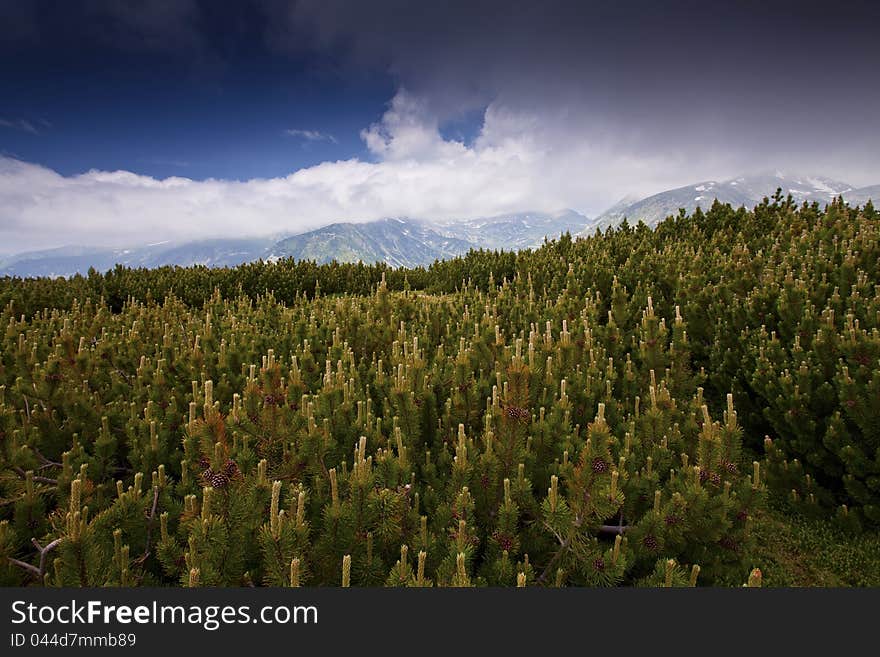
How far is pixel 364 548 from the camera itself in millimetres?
2547

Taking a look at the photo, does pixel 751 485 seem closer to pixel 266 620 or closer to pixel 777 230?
pixel 266 620

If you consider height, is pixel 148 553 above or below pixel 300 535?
below

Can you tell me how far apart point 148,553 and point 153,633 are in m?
0.69

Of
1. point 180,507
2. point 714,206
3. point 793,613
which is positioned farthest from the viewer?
point 714,206

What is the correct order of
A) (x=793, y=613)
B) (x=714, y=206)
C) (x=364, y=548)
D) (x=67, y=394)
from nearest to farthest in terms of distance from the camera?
(x=793, y=613) → (x=364, y=548) → (x=67, y=394) → (x=714, y=206)

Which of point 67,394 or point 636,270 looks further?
point 636,270

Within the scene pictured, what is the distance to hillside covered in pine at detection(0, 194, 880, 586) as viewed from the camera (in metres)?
2.49

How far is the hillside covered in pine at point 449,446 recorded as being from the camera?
2486mm

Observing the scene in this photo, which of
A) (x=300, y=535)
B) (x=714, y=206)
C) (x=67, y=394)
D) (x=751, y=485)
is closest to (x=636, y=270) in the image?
(x=751, y=485)

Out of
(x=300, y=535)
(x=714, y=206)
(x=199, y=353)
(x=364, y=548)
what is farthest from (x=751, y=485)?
(x=714, y=206)

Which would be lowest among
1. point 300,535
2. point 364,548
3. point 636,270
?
point 364,548

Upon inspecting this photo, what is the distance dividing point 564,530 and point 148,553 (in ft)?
8.32

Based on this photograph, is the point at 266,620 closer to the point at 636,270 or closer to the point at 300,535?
the point at 300,535

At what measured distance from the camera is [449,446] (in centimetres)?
382
